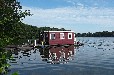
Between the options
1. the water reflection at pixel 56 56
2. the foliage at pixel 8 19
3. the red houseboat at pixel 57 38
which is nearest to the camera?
the foliage at pixel 8 19

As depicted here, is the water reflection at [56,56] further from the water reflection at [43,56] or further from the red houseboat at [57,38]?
the red houseboat at [57,38]

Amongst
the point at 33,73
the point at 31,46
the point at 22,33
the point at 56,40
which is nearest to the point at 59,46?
the point at 56,40

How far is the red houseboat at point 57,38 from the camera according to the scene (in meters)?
65.1

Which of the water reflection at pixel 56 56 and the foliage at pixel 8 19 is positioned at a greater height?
the foliage at pixel 8 19

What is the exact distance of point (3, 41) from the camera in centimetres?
619

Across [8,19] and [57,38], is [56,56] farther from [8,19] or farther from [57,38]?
[8,19]

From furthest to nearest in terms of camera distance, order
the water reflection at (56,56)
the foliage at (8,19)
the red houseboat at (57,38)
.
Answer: the red houseboat at (57,38) → the water reflection at (56,56) → the foliage at (8,19)

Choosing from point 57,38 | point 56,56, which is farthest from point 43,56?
point 57,38

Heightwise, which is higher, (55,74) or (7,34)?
(7,34)

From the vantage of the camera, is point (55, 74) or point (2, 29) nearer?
point (2, 29)

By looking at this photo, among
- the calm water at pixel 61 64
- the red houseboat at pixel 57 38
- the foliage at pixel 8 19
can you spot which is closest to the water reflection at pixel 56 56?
the calm water at pixel 61 64

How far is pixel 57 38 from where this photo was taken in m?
65.6

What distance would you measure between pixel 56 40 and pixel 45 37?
3.00 metres

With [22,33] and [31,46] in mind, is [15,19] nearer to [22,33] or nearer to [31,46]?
[22,33]
